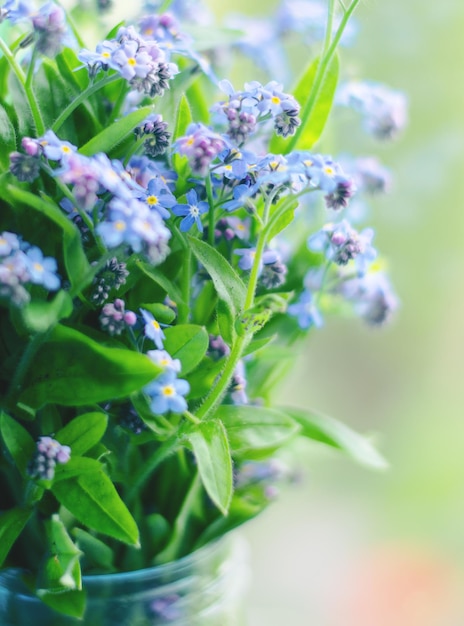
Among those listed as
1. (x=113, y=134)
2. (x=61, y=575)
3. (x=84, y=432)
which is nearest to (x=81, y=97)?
(x=113, y=134)

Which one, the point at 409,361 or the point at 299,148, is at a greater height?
the point at 409,361

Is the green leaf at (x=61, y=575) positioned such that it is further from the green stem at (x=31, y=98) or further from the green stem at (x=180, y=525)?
the green stem at (x=31, y=98)

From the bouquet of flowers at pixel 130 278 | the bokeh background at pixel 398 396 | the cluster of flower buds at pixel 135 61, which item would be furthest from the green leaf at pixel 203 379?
the bokeh background at pixel 398 396

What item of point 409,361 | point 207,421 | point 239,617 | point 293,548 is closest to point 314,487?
point 293,548

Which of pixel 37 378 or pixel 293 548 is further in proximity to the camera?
pixel 293 548

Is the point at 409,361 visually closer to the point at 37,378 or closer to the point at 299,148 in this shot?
the point at 299,148

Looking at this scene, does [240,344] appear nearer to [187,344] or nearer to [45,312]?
[187,344]

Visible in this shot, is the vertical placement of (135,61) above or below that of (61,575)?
above
